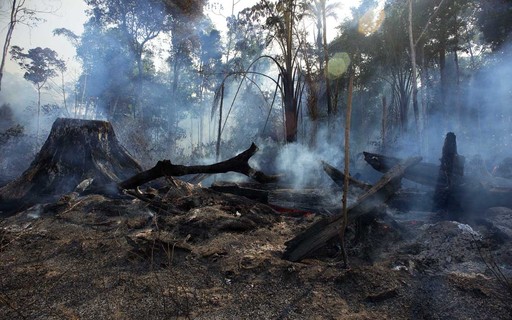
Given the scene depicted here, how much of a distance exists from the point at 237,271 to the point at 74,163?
6.05m

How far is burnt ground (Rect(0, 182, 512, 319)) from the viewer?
238 centimetres

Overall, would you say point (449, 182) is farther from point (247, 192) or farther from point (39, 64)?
point (39, 64)

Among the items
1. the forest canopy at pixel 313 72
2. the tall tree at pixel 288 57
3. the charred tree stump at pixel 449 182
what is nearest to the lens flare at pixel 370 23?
the forest canopy at pixel 313 72

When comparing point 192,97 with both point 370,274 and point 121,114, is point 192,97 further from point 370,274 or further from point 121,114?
point 370,274

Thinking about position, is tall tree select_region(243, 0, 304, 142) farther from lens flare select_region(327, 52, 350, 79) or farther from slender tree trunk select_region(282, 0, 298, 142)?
lens flare select_region(327, 52, 350, 79)

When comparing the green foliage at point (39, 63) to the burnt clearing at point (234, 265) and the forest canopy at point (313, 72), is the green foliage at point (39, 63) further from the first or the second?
the burnt clearing at point (234, 265)

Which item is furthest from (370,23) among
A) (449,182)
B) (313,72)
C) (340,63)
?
(449,182)

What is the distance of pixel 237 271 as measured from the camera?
3.07 m

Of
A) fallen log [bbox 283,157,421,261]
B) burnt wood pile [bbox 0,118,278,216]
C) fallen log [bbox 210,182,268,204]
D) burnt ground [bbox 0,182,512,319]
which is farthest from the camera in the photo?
fallen log [bbox 210,182,268,204]

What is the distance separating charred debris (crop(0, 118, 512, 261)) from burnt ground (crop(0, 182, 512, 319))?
464mm

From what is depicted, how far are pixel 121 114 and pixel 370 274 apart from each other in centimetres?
2475

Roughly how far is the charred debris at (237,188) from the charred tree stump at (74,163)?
20 millimetres

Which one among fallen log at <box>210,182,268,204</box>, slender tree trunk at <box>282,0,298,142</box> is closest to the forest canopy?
slender tree trunk at <box>282,0,298,142</box>

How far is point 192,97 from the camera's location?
28750 mm
